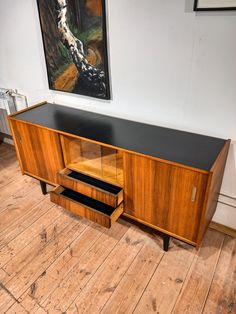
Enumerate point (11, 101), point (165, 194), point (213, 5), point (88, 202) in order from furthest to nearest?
1. point (11, 101)
2. point (88, 202)
3. point (165, 194)
4. point (213, 5)

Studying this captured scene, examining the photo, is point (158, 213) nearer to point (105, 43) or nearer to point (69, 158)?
point (69, 158)

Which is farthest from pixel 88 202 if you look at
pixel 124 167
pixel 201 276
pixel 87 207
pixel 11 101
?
pixel 11 101

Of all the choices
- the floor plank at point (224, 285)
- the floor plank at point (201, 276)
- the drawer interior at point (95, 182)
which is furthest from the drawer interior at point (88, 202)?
the floor plank at point (224, 285)

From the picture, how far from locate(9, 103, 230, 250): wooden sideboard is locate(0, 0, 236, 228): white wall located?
0.09 metres

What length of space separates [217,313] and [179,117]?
1092 mm

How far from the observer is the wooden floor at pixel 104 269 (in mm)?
1333

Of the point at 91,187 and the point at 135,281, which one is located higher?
the point at 91,187

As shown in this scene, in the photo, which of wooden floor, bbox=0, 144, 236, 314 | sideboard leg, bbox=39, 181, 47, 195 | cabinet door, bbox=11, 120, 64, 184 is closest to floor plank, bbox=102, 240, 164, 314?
wooden floor, bbox=0, 144, 236, 314

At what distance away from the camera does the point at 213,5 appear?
1.22m

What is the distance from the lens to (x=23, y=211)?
1974 mm

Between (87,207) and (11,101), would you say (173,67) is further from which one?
(11,101)

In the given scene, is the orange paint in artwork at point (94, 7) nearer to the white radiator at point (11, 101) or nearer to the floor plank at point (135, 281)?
the white radiator at point (11, 101)

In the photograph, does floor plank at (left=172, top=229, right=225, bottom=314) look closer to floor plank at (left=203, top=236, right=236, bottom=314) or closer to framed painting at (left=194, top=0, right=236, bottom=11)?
floor plank at (left=203, top=236, right=236, bottom=314)

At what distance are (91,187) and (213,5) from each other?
1.18m
